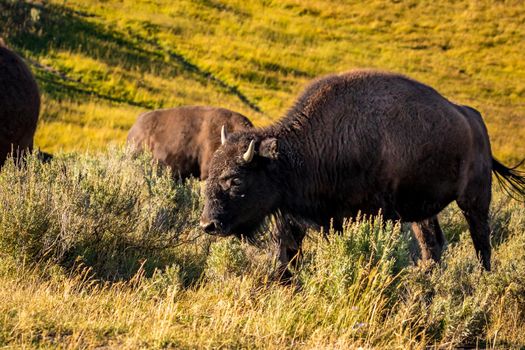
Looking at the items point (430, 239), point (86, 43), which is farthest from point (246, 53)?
point (430, 239)

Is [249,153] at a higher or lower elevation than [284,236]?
higher

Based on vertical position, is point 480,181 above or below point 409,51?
above

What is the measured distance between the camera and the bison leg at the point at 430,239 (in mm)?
8648

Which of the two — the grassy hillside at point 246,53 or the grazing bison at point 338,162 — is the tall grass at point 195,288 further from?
the grassy hillside at point 246,53

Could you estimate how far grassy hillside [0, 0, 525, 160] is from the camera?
107 ft

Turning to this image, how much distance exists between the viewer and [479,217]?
8406 millimetres

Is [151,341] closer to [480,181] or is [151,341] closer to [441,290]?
[441,290]

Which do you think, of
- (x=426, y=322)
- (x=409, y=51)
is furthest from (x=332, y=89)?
(x=409, y=51)

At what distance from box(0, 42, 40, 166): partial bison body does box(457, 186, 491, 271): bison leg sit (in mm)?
4533

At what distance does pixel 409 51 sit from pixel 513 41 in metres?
8.62

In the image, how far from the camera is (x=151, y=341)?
4570mm

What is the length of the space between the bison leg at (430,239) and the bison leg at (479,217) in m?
0.44

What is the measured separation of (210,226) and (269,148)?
3.04ft

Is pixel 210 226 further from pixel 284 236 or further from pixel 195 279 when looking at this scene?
pixel 284 236
